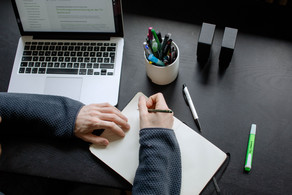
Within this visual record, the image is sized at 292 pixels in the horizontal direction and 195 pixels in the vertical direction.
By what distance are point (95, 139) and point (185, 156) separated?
0.83 ft

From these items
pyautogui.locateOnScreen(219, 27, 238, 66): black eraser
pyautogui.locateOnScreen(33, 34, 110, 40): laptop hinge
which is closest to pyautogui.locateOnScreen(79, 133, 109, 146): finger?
pyautogui.locateOnScreen(33, 34, 110, 40): laptop hinge

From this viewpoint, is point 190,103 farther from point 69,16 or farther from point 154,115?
point 69,16

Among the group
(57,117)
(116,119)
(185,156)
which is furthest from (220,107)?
(57,117)

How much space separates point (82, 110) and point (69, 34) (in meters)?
0.28

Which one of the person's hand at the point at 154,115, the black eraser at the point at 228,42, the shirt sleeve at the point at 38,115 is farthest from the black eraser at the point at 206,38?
the shirt sleeve at the point at 38,115

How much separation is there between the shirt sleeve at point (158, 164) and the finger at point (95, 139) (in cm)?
11

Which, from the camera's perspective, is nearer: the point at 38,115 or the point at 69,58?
the point at 38,115

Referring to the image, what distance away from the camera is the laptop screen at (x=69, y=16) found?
909 mm

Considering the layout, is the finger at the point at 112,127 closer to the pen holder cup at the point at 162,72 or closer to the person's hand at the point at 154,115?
the person's hand at the point at 154,115

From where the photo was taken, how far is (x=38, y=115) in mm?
866

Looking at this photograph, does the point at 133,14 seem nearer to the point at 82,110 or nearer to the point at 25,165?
the point at 82,110

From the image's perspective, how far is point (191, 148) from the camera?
84 centimetres

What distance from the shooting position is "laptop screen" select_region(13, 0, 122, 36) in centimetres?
91

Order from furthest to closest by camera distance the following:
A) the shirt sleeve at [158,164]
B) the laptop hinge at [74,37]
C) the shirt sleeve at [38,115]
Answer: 1. the laptop hinge at [74,37]
2. the shirt sleeve at [38,115]
3. the shirt sleeve at [158,164]
